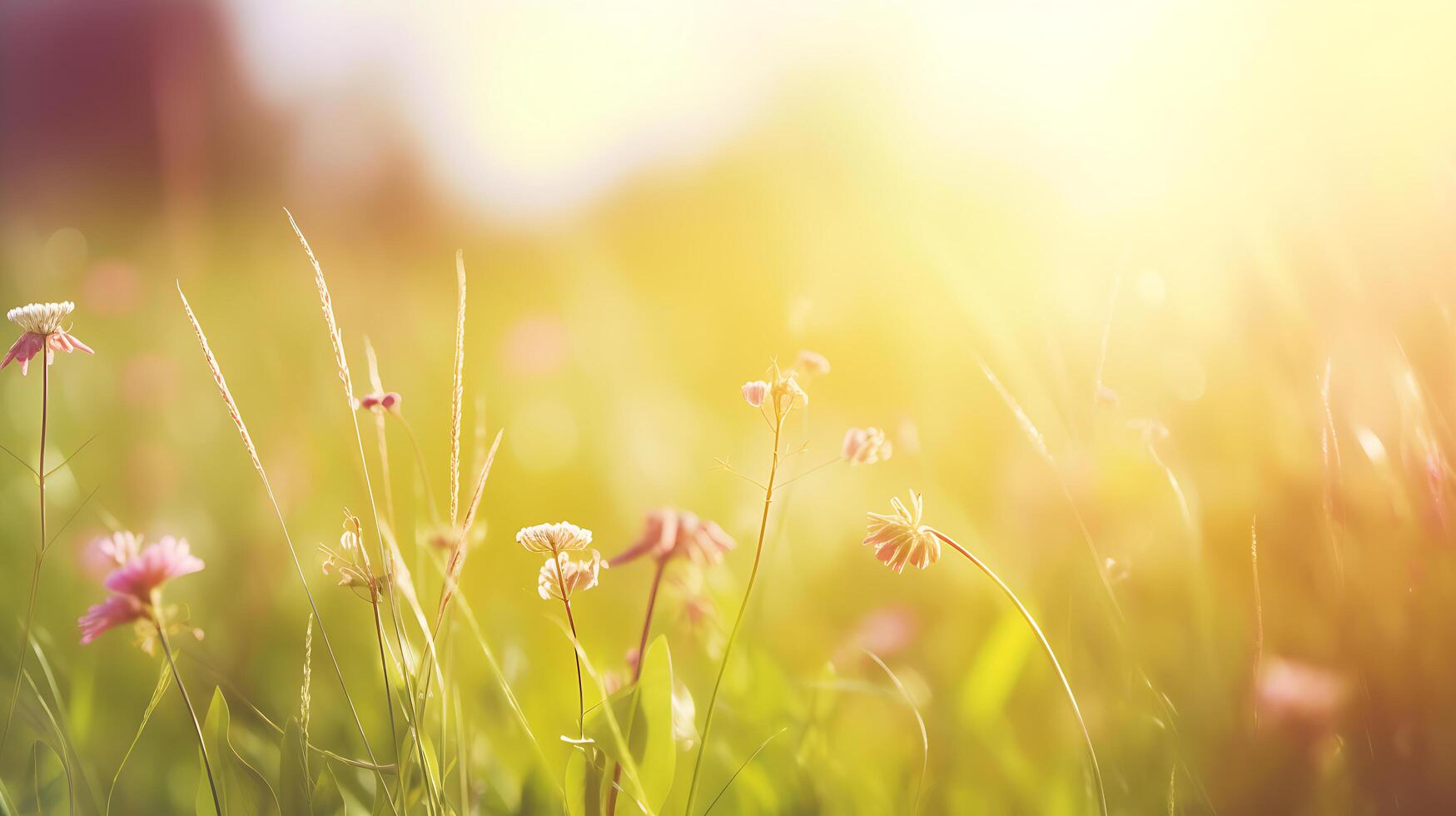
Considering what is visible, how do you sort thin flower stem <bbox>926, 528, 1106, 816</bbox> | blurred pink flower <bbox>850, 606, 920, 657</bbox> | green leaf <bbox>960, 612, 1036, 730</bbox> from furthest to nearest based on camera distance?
blurred pink flower <bbox>850, 606, 920, 657</bbox> → green leaf <bbox>960, 612, 1036, 730</bbox> → thin flower stem <bbox>926, 528, 1106, 816</bbox>

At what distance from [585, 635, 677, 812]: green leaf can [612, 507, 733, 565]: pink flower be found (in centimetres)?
12

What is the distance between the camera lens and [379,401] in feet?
2.22

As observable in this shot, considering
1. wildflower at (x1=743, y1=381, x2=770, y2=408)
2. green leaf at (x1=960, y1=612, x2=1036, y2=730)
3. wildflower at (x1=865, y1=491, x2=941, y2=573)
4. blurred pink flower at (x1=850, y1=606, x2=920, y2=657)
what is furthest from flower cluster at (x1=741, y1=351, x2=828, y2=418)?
blurred pink flower at (x1=850, y1=606, x2=920, y2=657)

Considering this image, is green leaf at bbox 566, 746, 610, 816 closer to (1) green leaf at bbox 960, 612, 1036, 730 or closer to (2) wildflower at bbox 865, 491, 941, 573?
(2) wildflower at bbox 865, 491, 941, 573

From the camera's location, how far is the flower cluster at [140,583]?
1.76 ft

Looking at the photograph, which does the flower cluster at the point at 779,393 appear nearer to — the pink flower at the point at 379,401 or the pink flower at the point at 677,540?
the pink flower at the point at 677,540

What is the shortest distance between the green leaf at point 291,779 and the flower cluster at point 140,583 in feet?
0.55

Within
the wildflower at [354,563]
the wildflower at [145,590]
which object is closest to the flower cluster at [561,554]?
the wildflower at [354,563]

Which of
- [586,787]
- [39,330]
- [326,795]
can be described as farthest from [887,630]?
[39,330]

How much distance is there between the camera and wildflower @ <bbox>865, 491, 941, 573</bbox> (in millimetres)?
584

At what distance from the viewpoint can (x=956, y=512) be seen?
1050mm

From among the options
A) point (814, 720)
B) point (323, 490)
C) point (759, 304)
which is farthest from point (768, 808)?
point (759, 304)

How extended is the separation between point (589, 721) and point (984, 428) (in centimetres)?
109

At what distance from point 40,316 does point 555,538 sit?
1.50 ft
